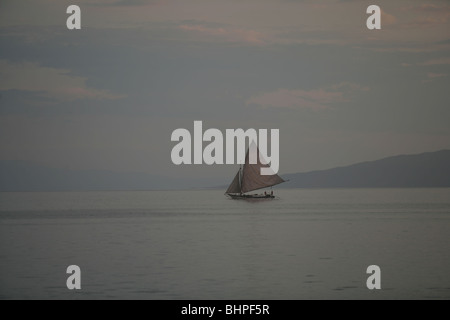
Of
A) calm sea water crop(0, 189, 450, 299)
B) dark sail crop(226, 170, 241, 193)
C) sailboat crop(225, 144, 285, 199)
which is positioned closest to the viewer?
calm sea water crop(0, 189, 450, 299)

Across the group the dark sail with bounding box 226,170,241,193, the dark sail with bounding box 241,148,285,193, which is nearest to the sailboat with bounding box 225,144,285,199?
the dark sail with bounding box 241,148,285,193

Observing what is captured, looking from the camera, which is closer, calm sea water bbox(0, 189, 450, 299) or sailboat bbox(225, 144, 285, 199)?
calm sea water bbox(0, 189, 450, 299)

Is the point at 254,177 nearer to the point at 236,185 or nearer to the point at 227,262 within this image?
the point at 236,185

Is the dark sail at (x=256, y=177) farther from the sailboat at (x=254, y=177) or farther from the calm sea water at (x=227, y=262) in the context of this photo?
the calm sea water at (x=227, y=262)

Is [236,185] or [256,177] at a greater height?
[236,185]

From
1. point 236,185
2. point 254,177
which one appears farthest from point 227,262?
point 236,185

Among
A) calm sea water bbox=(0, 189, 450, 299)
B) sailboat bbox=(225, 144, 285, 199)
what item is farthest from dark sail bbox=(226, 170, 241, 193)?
calm sea water bbox=(0, 189, 450, 299)

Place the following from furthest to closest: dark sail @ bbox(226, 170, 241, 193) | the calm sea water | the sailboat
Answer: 1. dark sail @ bbox(226, 170, 241, 193)
2. the sailboat
3. the calm sea water

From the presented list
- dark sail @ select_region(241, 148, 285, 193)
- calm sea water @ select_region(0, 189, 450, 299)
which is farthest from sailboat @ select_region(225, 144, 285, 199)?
calm sea water @ select_region(0, 189, 450, 299)

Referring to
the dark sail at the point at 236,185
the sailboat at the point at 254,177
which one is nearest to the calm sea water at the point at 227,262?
the sailboat at the point at 254,177

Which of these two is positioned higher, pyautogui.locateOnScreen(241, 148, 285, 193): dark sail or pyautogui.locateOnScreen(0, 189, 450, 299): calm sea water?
pyautogui.locateOnScreen(241, 148, 285, 193): dark sail

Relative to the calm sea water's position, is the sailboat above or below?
above

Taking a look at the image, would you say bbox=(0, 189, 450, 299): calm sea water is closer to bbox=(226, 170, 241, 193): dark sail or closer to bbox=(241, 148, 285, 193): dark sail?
bbox=(241, 148, 285, 193): dark sail
